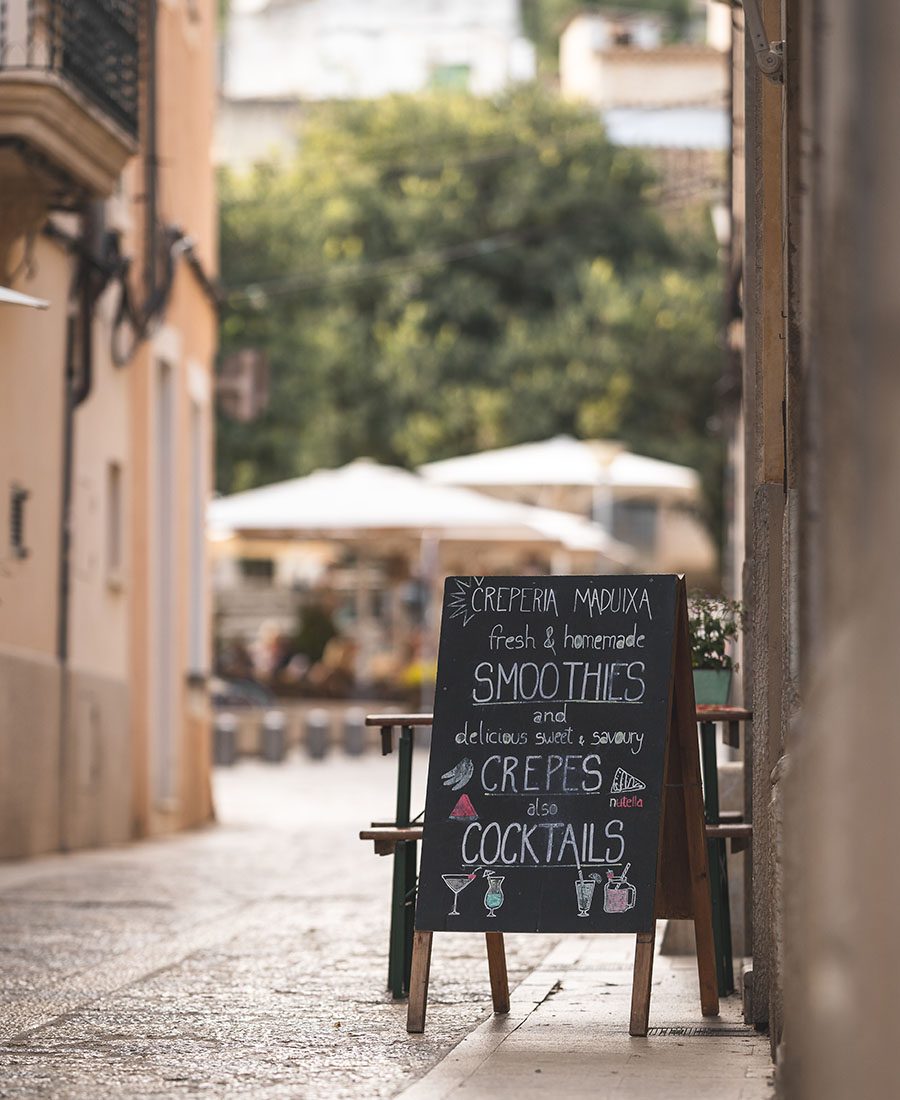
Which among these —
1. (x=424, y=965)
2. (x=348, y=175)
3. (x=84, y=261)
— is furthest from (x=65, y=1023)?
(x=348, y=175)

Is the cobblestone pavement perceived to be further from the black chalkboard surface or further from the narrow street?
the black chalkboard surface

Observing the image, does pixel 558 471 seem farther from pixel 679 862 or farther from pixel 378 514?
pixel 679 862

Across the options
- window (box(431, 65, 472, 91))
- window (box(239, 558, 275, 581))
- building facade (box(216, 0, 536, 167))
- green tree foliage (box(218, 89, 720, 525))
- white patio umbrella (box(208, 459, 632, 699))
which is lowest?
white patio umbrella (box(208, 459, 632, 699))

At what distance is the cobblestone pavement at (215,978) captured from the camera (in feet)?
20.0

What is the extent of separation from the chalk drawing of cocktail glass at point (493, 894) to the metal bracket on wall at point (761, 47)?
7.97 ft

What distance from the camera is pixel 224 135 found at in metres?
61.1

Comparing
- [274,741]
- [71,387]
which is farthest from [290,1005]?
[274,741]

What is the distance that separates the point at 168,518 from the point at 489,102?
29.1 meters

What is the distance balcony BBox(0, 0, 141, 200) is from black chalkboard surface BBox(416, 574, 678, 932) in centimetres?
550

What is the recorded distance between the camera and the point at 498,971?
7.02 metres

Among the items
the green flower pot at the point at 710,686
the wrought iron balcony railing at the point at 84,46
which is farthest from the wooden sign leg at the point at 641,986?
the wrought iron balcony railing at the point at 84,46

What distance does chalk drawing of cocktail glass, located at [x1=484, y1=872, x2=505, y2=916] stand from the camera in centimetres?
651

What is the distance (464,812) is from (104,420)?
28.9ft

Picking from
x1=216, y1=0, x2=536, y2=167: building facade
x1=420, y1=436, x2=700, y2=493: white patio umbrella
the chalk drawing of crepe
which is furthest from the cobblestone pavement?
x1=216, y1=0, x2=536, y2=167: building facade
